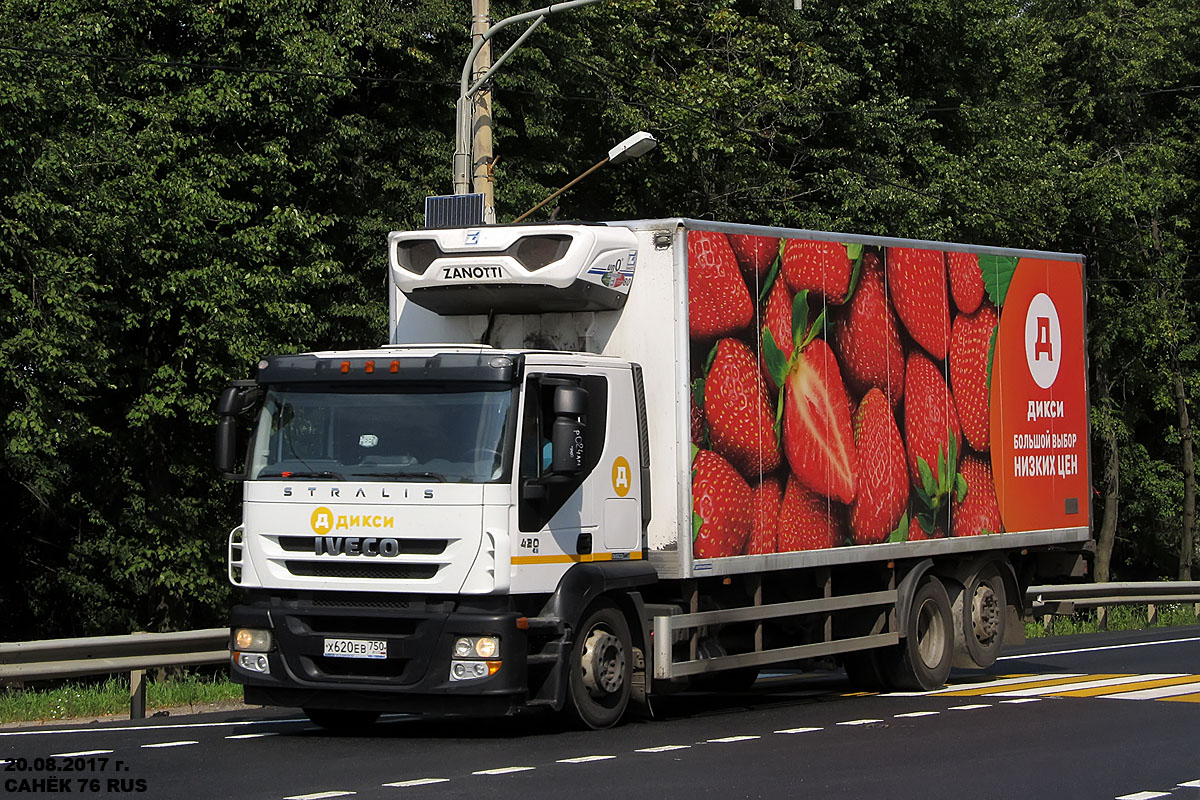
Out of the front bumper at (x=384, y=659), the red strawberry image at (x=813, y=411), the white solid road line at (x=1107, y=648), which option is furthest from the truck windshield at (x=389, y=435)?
the white solid road line at (x=1107, y=648)

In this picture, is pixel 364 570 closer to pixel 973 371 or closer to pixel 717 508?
pixel 717 508

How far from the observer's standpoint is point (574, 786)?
31.8 feet

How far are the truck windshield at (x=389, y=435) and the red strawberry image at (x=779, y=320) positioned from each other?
8.83 ft

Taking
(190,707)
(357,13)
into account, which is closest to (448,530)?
(190,707)

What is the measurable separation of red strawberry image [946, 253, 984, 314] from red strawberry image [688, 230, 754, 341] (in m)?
3.39

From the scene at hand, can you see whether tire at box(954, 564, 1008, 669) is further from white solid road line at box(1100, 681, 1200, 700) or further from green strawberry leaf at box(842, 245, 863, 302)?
green strawberry leaf at box(842, 245, 863, 302)

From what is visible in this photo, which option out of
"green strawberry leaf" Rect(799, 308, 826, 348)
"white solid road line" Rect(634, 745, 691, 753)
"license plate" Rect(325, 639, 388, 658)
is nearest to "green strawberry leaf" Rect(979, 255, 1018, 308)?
"green strawberry leaf" Rect(799, 308, 826, 348)

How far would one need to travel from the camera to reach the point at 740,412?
13195 mm

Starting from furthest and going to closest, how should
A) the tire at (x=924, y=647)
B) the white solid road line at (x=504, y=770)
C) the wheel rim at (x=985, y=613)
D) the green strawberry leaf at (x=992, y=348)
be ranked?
the wheel rim at (x=985, y=613), the green strawberry leaf at (x=992, y=348), the tire at (x=924, y=647), the white solid road line at (x=504, y=770)

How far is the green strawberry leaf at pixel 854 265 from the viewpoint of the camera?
14.6 metres

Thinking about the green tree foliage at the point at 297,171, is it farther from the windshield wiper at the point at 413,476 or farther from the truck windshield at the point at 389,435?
the windshield wiper at the point at 413,476

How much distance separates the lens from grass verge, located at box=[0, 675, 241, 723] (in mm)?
14414

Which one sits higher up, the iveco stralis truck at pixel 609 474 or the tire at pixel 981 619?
the iveco stralis truck at pixel 609 474

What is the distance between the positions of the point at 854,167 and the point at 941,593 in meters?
21.2
